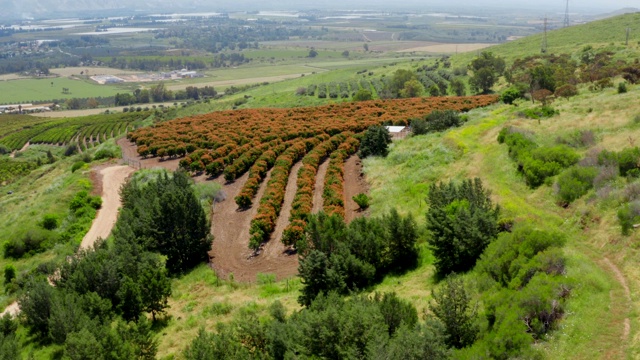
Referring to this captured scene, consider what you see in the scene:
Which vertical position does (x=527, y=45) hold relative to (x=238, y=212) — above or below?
above

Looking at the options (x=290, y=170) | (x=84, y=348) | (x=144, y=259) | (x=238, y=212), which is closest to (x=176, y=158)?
(x=290, y=170)

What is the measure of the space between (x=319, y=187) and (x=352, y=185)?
111 inches

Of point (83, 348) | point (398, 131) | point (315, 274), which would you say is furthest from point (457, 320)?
point (398, 131)

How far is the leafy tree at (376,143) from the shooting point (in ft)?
161

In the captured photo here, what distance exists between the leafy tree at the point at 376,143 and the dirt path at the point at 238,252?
1149cm

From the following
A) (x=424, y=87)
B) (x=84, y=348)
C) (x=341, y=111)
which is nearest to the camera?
(x=84, y=348)

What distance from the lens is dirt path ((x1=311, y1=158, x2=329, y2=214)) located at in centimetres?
3994

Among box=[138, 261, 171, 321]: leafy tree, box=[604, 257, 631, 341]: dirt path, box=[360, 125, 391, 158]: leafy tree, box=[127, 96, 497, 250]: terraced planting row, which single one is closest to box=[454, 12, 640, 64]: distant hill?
box=[127, 96, 497, 250]: terraced planting row

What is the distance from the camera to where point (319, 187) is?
44.2 meters

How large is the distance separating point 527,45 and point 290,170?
3387 inches

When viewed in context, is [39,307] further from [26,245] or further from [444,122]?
[444,122]

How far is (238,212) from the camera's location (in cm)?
4178

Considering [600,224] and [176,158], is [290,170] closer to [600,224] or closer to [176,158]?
[176,158]

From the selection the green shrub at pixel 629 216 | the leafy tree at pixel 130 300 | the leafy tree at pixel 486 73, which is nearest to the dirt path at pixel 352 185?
the leafy tree at pixel 130 300
